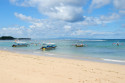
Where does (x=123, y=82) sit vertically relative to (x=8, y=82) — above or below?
below

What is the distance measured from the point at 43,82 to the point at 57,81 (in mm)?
639

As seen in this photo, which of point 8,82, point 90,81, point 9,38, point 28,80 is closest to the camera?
point 8,82

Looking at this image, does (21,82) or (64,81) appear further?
(64,81)

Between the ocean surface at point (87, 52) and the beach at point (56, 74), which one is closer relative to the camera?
the beach at point (56, 74)

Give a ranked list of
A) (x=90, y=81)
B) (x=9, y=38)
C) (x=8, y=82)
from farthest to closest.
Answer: (x=9, y=38) < (x=90, y=81) < (x=8, y=82)

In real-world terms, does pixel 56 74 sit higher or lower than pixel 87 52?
higher

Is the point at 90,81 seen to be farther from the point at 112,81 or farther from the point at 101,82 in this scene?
the point at 112,81

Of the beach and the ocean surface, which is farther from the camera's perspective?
the ocean surface

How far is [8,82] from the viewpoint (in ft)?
15.1

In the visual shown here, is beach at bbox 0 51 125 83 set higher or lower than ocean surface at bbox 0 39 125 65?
higher

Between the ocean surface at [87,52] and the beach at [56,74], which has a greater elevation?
the beach at [56,74]

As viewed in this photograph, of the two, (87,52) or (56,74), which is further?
(87,52)

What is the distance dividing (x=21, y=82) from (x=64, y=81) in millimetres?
1867

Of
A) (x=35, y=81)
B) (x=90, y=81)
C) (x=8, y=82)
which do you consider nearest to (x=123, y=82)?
(x=90, y=81)
